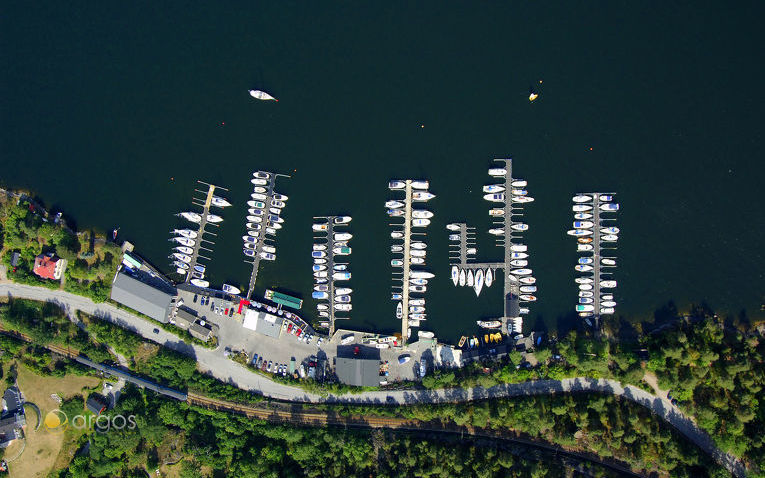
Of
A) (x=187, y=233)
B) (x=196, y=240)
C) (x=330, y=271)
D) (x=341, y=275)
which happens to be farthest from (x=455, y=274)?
(x=187, y=233)

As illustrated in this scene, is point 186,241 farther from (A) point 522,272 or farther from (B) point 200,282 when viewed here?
(A) point 522,272

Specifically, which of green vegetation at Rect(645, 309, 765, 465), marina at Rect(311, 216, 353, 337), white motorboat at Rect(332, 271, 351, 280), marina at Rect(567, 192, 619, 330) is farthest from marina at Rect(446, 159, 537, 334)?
green vegetation at Rect(645, 309, 765, 465)

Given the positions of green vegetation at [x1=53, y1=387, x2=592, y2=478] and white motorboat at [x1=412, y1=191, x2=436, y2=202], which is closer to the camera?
green vegetation at [x1=53, y1=387, x2=592, y2=478]

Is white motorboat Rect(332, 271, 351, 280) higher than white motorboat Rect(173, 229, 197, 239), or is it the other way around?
white motorboat Rect(173, 229, 197, 239)

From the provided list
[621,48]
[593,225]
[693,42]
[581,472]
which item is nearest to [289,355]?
[581,472]

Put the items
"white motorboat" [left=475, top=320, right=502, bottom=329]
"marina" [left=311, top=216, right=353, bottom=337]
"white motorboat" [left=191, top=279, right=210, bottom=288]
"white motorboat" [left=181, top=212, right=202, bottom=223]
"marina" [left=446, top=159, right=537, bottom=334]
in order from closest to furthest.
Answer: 1. "marina" [left=446, top=159, right=537, bottom=334]
2. "white motorboat" [left=475, top=320, right=502, bottom=329]
3. "marina" [left=311, top=216, right=353, bottom=337]
4. "white motorboat" [left=181, top=212, right=202, bottom=223]
5. "white motorboat" [left=191, top=279, right=210, bottom=288]

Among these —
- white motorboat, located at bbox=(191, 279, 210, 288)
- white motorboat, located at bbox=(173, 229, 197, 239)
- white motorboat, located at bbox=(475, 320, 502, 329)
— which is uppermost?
white motorboat, located at bbox=(173, 229, 197, 239)

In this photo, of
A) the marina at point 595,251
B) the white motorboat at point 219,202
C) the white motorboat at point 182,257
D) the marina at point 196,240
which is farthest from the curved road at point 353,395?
the white motorboat at point 219,202

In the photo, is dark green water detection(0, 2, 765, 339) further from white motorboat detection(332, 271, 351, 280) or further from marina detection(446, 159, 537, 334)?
white motorboat detection(332, 271, 351, 280)
